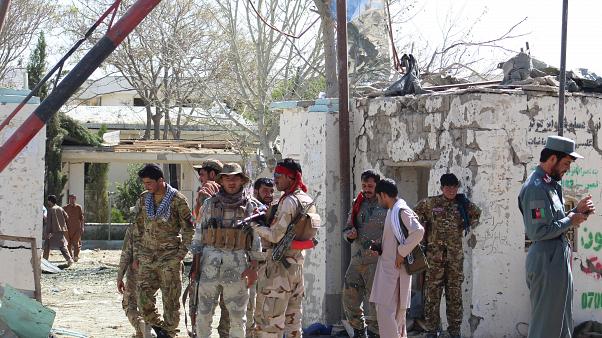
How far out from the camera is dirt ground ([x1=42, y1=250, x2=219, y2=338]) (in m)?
12.1

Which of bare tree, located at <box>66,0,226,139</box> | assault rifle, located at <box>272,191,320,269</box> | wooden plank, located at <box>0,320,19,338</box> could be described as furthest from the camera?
bare tree, located at <box>66,0,226,139</box>

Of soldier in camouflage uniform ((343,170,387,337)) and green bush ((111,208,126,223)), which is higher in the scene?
soldier in camouflage uniform ((343,170,387,337))

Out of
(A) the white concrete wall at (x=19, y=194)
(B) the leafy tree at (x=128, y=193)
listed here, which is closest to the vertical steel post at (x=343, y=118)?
(A) the white concrete wall at (x=19, y=194)

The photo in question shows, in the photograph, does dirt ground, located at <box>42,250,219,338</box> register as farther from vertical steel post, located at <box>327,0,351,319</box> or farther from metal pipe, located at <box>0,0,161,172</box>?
metal pipe, located at <box>0,0,161,172</box>

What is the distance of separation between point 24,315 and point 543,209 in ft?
15.0

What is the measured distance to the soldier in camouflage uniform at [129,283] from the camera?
9781 millimetres

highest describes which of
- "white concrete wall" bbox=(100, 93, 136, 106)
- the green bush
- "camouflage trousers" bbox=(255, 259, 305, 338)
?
"white concrete wall" bbox=(100, 93, 136, 106)

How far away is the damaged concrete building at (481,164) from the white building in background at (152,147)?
40.8 ft

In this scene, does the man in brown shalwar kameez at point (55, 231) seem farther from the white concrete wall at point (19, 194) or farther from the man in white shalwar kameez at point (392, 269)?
the man in white shalwar kameez at point (392, 269)

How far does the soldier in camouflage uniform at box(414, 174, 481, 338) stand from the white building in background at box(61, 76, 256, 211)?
14.1m

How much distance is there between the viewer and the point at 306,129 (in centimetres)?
1237

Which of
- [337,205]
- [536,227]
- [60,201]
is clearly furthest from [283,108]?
[60,201]

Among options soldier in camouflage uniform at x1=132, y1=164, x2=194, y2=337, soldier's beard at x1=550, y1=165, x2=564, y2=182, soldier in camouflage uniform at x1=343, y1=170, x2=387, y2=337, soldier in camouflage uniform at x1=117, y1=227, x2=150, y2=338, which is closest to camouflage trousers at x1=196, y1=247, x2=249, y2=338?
soldier in camouflage uniform at x1=132, y1=164, x2=194, y2=337

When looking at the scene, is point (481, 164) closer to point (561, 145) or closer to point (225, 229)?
point (225, 229)
